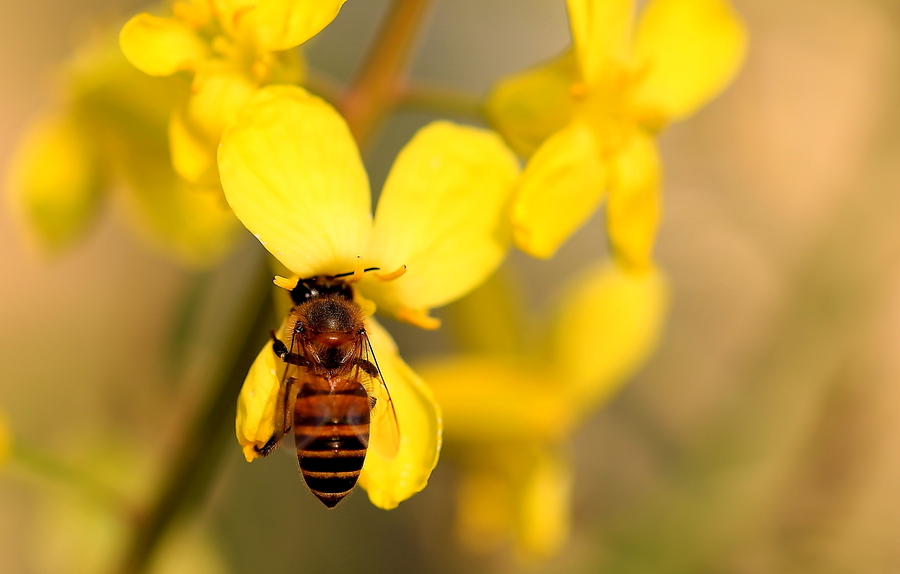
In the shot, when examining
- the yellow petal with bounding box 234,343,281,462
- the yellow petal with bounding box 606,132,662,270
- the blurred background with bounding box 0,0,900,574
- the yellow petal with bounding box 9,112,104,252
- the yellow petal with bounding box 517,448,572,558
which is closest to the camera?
the yellow petal with bounding box 234,343,281,462

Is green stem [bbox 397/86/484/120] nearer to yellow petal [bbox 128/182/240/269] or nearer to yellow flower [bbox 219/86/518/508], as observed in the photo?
yellow flower [bbox 219/86/518/508]

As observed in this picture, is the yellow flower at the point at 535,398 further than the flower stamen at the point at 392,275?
Yes

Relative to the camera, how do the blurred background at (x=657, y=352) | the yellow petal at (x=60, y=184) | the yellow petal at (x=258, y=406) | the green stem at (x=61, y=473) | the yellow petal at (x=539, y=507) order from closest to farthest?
the yellow petal at (x=258, y=406) < the green stem at (x=61, y=473) < the yellow petal at (x=60, y=184) < the yellow petal at (x=539, y=507) < the blurred background at (x=657, y=352)

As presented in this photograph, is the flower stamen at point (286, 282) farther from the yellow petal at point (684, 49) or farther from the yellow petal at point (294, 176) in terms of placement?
the yellow petal at point (684, 49)

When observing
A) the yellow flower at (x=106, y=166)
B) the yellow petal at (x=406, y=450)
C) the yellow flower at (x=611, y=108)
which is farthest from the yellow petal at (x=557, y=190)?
the yellow flower at (x=106, y=166)

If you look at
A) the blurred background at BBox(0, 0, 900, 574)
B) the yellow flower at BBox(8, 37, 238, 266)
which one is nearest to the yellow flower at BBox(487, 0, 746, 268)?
the yellow flower at BBox(8, 37, 238, 266)

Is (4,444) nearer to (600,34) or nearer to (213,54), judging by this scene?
(213,54)

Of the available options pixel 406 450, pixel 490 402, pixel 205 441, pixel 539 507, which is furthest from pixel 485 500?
pixel 406 450

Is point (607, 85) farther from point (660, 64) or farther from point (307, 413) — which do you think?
point (307, 413)
